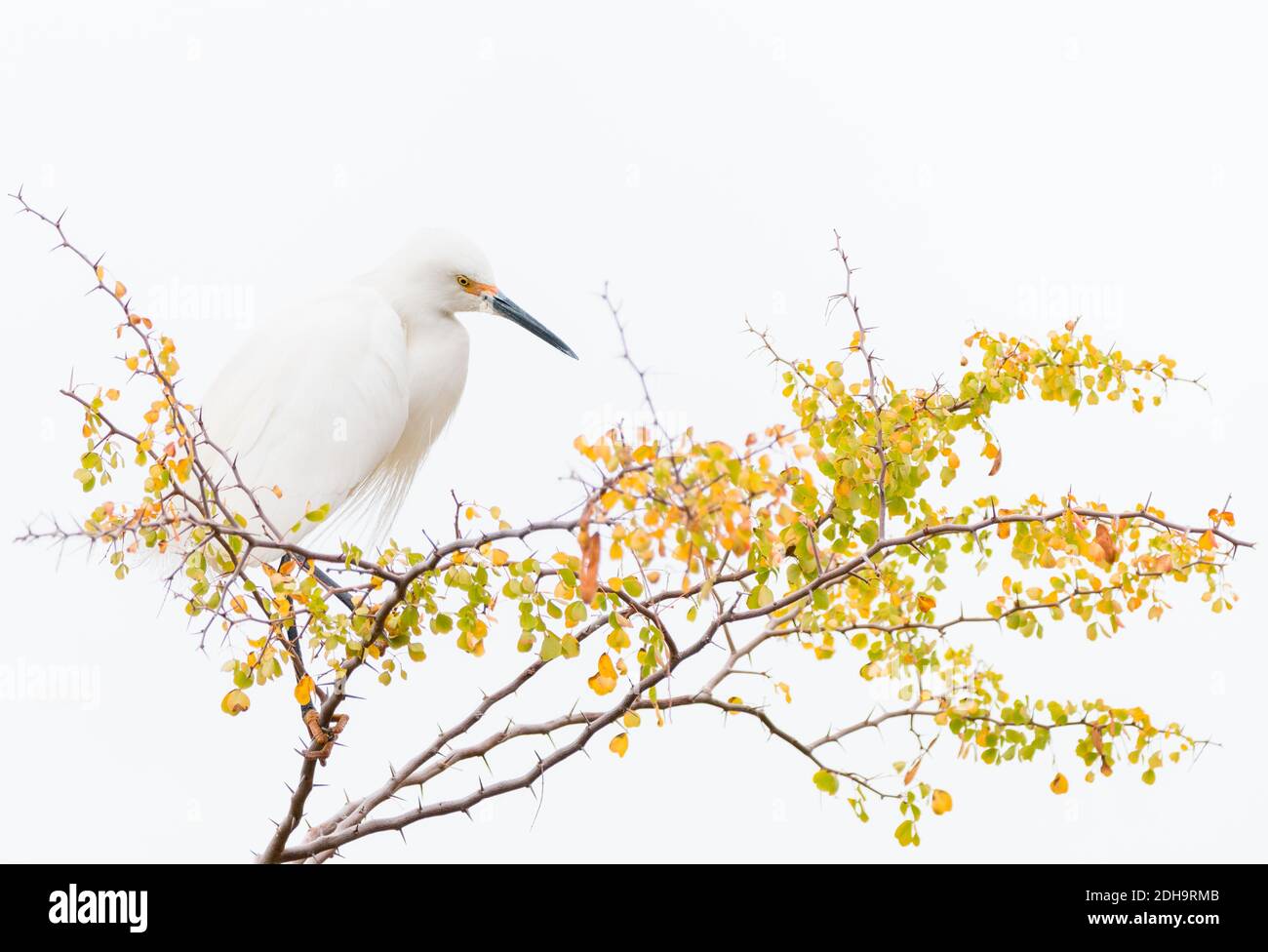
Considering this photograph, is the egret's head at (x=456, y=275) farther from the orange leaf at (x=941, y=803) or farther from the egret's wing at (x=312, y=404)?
the orange leaf at (x=941, y=803)

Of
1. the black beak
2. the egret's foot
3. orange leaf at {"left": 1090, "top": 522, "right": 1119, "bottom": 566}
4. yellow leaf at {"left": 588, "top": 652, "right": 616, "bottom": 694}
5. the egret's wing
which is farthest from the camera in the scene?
the black beak

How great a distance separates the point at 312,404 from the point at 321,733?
3.52ft

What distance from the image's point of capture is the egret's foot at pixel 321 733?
1693mm

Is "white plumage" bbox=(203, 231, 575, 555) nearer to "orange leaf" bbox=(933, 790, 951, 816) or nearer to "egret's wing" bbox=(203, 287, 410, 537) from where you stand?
"egret's wing" bbox=(203, 287, 410, 537)

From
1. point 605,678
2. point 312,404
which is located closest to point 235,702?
point 605,678

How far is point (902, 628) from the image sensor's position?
63.2 inches

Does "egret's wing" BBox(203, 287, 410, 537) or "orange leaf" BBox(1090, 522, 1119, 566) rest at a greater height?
"egret's wing" BBox(203, 287, 410, 537)

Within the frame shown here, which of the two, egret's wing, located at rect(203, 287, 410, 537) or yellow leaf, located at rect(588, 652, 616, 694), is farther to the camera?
egret's wing, located at rect(203, 287, 410, 537)

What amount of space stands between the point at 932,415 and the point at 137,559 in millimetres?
1825

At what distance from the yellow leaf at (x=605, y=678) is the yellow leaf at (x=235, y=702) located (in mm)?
420

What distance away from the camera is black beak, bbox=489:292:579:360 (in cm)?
269

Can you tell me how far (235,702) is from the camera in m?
1.44

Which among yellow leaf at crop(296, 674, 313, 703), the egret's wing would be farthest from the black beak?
yellow leaf at crop(296, 674, 313, 703)
